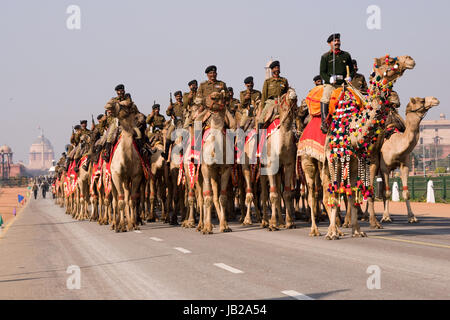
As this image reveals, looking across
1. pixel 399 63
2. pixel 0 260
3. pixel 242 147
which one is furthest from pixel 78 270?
pixel 242 147

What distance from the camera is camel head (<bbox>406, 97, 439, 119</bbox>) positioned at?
20359 millimetres

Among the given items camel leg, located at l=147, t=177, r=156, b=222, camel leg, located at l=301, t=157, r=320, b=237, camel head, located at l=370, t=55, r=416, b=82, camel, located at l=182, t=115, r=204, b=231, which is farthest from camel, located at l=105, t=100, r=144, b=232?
camel head, located at l=370, t=55, r=416, b=82

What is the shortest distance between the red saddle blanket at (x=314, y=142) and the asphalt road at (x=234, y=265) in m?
1.83

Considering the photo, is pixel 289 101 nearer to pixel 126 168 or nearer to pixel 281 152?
pixel 281 152

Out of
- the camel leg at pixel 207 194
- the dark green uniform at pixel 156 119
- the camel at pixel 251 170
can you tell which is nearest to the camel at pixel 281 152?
the camel at pixel 251 170

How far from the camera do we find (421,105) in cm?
2050

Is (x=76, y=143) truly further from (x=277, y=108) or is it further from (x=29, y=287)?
(x=29, y=287)

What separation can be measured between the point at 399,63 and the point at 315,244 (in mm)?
3946

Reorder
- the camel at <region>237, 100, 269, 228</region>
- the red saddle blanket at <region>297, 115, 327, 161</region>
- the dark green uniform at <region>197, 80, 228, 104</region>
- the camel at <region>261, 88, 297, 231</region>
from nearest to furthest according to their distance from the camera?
the red saddle blanket at <region>297, 115, 327, 161</region>, the camel at <region>261, 88, 297, 231</region>, the camel at <region>237, 100, 269, 228</region>, the dark green uniform at <region>197, 80, 228, 104</region>

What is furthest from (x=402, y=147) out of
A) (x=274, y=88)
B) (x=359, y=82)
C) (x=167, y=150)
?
(x=167, y=150)

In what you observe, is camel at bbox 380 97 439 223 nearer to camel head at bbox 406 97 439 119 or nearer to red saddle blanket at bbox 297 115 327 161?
camel head at bbox 406 97 439 119

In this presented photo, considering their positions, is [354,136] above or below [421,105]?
below

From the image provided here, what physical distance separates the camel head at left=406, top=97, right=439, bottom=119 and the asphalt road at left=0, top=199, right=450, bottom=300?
4601mm

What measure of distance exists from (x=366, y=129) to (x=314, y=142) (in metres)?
1.62
